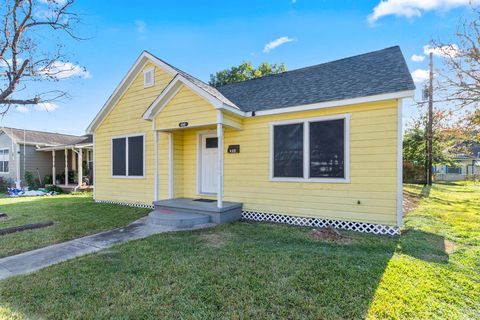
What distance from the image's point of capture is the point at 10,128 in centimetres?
1844

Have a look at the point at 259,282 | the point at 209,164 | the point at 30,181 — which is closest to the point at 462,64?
the point at 209,164

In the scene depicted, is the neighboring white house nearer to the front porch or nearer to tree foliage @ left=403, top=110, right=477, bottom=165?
the front porch

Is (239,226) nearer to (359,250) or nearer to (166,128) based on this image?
(359,250)

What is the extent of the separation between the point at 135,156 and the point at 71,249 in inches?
204

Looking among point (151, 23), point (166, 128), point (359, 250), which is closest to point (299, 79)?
point (166, 128)

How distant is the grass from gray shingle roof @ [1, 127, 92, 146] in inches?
401

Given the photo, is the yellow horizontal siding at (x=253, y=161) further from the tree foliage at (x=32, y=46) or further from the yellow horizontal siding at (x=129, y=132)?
the tree foliage at (x=32, y=46)

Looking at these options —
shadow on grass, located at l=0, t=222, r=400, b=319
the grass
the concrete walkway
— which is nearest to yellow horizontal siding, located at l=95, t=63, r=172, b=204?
the grass

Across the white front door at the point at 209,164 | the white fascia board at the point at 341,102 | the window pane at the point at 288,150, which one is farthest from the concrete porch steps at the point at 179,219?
the white fascia board at the point at 341,102

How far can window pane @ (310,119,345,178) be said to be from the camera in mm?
6102

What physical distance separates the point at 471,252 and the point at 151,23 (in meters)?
11.9

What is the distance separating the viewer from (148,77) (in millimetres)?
9383

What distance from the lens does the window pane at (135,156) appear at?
947 centimetres

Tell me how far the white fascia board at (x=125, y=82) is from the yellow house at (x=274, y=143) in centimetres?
4
